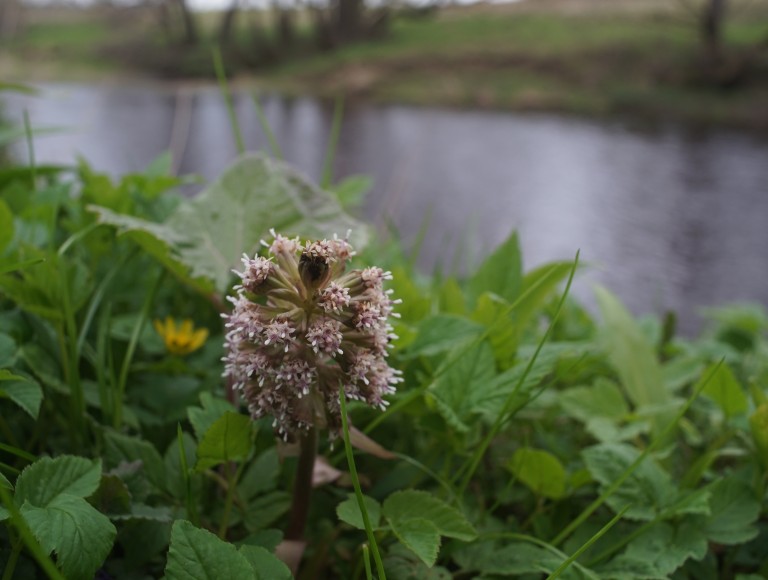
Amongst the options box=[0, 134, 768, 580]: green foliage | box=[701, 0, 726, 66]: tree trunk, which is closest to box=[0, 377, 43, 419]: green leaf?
box=[0, 134, 768, 580]: green foliage

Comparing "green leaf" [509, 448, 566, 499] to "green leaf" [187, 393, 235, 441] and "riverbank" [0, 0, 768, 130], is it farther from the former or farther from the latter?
"riverbank" [0, 0, 768, 130]

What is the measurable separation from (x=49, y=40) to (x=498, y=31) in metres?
2.52

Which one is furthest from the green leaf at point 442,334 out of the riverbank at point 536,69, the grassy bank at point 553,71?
the grassy bank at point 553,71

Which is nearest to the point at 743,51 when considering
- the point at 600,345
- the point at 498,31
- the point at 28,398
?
the point at 498,31

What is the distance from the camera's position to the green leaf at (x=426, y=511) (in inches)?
14.8

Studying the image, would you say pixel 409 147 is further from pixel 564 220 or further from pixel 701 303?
pixel 701 303

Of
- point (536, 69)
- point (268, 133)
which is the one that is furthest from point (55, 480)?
point (536, 69)

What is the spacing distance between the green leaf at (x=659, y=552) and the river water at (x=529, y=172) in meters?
0.81

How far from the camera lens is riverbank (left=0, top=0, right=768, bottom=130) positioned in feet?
10.1

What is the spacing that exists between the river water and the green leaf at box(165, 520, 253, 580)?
0.93 m

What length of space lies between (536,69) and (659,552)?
3118mm

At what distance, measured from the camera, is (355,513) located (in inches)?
14.2

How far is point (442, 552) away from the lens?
0.43 metres

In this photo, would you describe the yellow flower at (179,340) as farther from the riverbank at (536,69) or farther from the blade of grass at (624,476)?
the riverbank at (536,69)
